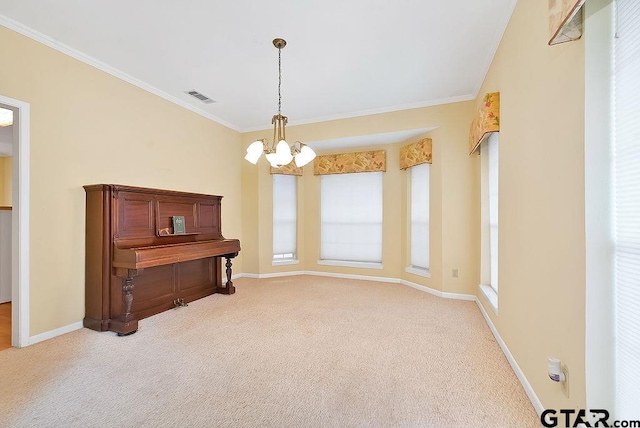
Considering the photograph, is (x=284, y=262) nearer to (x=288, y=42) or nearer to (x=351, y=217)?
(x=351, y=217)

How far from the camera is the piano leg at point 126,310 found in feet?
9.09

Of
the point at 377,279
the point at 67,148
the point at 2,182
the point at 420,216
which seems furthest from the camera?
the point at 2,182

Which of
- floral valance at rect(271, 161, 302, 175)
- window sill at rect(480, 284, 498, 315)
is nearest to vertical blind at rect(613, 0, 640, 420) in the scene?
window sill at rect(480, 284, 498, 315)

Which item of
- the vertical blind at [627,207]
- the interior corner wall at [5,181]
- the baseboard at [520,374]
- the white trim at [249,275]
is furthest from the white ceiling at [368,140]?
the interior corner wall at [5,181]

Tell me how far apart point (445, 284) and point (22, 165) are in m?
4.84

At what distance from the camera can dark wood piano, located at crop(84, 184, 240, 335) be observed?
2.87 metres

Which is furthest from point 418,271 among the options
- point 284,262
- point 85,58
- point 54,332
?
point 85,58

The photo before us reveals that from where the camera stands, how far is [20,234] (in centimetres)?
251

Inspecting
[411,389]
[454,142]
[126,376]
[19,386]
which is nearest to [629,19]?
[411,389]

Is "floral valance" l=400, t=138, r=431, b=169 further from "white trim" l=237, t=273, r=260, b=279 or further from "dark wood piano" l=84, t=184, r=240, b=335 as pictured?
"white trim" l=237, t=273, r=260, b=279

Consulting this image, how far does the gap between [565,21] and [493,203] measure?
220 centimetres

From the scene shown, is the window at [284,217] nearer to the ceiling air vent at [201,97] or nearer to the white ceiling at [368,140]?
the white ceiling at [368,140]

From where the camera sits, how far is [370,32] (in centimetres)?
263

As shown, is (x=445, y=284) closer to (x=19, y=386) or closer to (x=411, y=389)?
(x=411, y=389)
